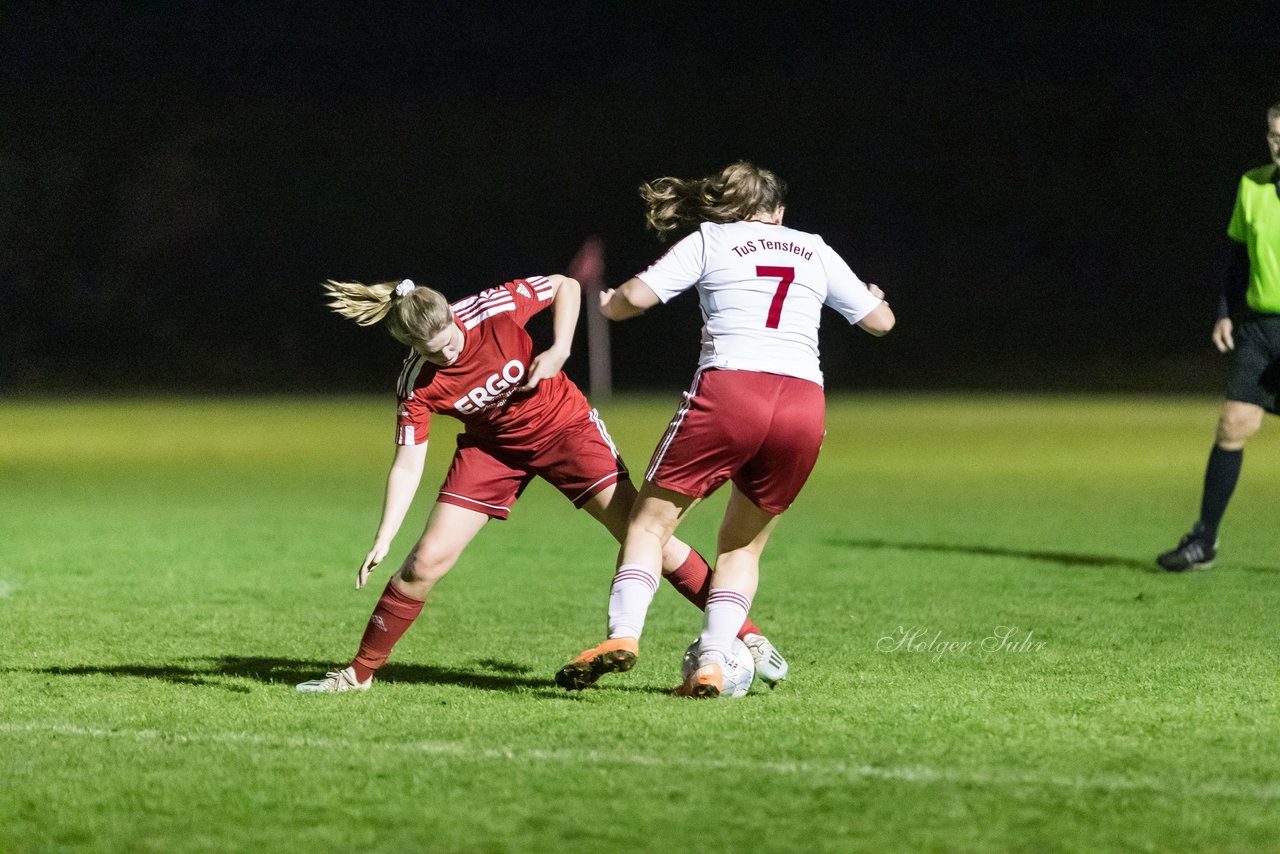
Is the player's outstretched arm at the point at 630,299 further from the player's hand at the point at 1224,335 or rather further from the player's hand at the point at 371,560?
the player's hand at the point at 1224,335

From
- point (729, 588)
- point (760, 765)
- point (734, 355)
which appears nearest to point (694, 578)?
point (729, 588)

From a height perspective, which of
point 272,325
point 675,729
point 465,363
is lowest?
point 272,325

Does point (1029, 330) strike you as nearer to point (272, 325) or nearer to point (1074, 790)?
point (272, 325)

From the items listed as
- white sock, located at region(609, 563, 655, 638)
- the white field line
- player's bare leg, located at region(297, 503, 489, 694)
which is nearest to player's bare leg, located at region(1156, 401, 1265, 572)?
white sock, located at region(609, 563, 655, 638)

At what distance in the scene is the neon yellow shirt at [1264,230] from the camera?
852 centimetres

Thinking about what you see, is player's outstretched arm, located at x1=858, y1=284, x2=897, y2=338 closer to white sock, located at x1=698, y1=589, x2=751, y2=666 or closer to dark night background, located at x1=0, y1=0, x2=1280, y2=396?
white sock, located at x1=698, y1=589, x2=751, y2=666

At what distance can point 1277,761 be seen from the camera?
4344mm

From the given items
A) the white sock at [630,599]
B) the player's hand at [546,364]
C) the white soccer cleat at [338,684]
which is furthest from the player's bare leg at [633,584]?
the white soccer cleat at [338,684]

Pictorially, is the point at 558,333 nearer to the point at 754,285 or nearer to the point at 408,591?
the point at 754,285

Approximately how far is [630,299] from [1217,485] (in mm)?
4901

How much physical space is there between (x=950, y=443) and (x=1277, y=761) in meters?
16.0

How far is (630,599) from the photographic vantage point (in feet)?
17.1

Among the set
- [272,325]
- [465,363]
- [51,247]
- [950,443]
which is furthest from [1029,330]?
[465,363]

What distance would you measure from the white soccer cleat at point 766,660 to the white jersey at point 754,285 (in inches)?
38.2
